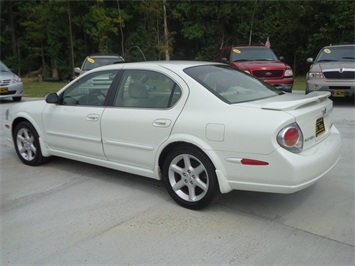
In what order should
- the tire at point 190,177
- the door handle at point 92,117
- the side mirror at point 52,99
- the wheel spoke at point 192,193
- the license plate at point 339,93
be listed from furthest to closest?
1. the license plate at point 339,93
2. the side mirror at point 52,99
3. the door handle at point 92,117
4. the wheel spoke at point 192,193
5. the tire at point 190,177

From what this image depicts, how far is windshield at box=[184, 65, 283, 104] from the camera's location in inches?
144

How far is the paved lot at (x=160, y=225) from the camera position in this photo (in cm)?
281

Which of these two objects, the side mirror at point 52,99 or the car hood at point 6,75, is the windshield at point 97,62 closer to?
the car hood at point 6,75

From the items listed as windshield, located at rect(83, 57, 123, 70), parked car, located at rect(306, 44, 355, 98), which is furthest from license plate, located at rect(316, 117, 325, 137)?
windshield, located at rect(83, 57, 123, 70)

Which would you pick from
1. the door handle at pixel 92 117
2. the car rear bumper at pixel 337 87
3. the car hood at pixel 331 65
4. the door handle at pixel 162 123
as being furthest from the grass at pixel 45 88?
the door handle at pixel 162 123

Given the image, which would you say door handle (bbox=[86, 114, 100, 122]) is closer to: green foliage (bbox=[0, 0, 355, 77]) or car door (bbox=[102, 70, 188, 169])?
car door (bbox=[102, 70, 188, 169])

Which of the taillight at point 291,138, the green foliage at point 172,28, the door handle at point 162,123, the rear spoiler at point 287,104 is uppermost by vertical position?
the green foliage at point 172,28

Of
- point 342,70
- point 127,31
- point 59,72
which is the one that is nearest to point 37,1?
point 59,72

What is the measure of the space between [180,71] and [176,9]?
26.7m

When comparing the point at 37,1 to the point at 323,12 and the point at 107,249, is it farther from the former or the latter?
the point at 107,249

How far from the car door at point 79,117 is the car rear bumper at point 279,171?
1.71m

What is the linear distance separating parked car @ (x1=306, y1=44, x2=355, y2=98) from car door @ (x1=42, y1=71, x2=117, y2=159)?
6734 mm

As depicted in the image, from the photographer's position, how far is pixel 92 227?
130 inches

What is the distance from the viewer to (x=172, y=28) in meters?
30.7
